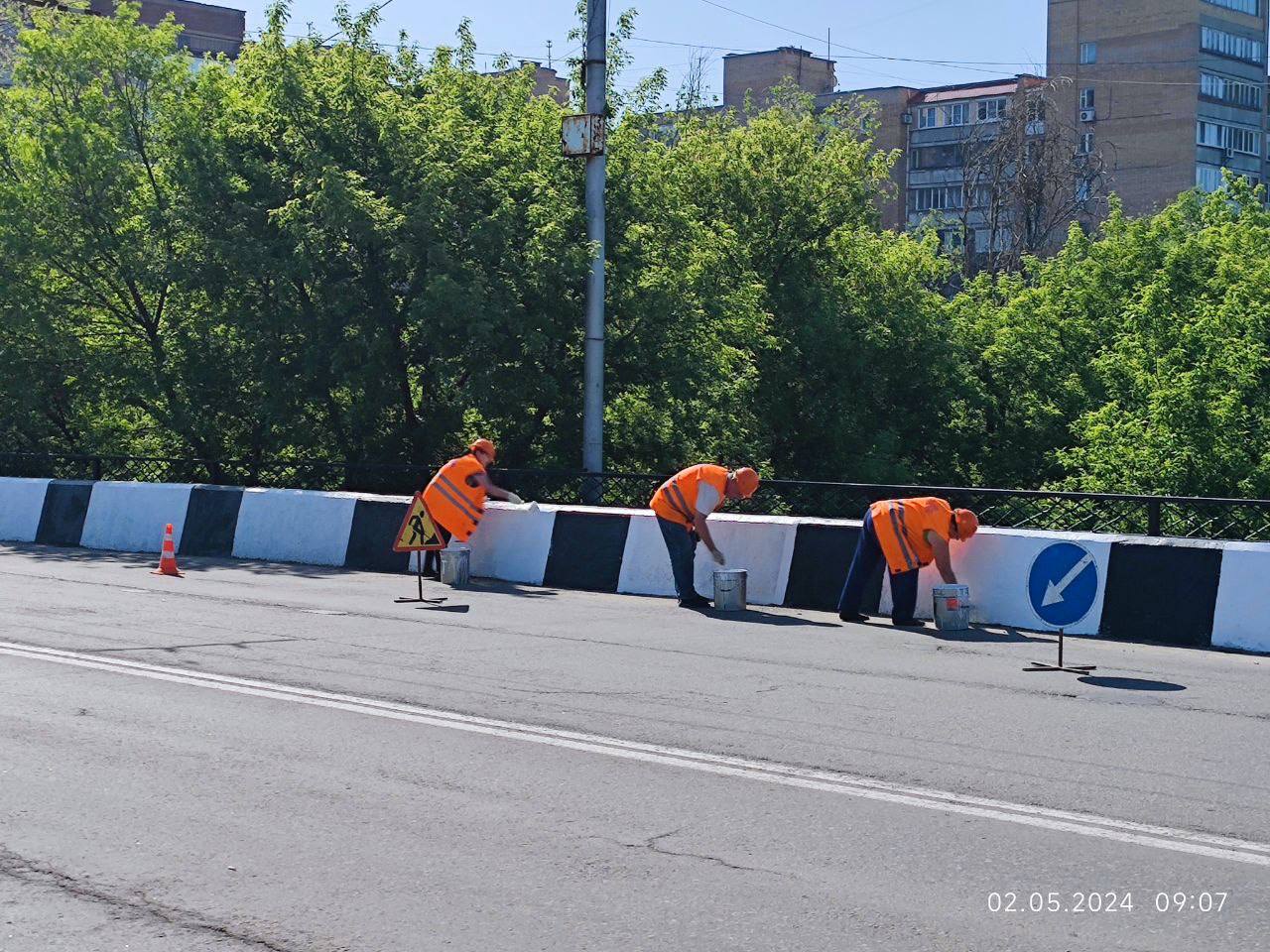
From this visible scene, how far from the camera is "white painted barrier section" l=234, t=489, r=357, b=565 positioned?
18.5 m

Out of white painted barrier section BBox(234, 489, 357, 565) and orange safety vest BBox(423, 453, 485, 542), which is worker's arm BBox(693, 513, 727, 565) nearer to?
orange safety vest BBox(423, 453, 485, 542)

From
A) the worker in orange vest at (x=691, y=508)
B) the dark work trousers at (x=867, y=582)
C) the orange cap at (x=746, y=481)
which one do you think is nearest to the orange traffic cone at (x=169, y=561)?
the worker in orange vest at (x=691, y=508)

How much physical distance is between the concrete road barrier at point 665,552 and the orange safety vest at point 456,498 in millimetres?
515

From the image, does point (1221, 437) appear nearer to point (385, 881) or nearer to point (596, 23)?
point (596, 23)

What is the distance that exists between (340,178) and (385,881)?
699 inches

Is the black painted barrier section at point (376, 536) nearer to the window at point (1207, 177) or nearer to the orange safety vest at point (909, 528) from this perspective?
the orange safety vest at point (909, 528)

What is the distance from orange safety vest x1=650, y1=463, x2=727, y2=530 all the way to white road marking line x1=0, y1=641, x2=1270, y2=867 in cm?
581

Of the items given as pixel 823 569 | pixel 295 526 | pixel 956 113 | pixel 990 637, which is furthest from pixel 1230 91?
pixel 990 637

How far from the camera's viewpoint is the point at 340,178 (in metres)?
22.0

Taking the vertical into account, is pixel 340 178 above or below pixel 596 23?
below

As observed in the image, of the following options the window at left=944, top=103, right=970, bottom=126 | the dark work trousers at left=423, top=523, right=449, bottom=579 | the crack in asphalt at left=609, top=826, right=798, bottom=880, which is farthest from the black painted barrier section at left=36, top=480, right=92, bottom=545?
the window at left=944, top=103, right=970, bottom=126

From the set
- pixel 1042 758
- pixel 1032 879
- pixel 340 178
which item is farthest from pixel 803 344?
pixel 1032 879

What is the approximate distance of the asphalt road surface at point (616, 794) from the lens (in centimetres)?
516

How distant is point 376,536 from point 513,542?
2.01 meters
